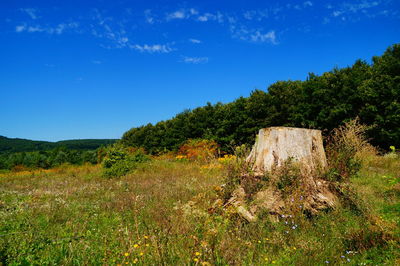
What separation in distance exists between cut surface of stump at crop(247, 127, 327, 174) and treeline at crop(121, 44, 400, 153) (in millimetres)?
9133

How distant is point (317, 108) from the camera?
63.8 feet

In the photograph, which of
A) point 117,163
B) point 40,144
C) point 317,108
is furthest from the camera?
point 40,144

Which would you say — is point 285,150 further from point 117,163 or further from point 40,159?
point 40,159

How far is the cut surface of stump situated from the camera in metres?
5.55

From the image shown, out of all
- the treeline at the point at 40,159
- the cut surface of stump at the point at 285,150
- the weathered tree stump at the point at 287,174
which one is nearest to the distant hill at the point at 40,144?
the treeline at the point at 40,159

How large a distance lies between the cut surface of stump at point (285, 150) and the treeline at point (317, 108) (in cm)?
913

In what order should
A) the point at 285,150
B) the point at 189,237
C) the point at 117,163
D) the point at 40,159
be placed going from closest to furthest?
the point at 189,237 → the point at 285,150 → the point at 117,163 → the point at 40,159

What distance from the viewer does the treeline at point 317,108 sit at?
15.7 m

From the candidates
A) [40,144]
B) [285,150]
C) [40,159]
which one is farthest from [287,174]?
[40,144]

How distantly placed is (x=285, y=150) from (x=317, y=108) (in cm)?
1585

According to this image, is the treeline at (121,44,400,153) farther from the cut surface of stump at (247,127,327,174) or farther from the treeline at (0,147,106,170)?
the treeline at (0,147,106,170)

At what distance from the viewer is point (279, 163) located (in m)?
5.48

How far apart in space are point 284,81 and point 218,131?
714cm

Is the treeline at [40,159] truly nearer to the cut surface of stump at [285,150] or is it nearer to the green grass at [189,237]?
the green grass at [189,237]
